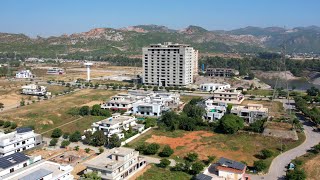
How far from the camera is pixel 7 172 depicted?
21984 mm

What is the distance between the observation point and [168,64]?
72062 millimetres

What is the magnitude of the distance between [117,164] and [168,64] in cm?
4954

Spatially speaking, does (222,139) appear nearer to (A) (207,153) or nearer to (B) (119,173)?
(A) (207,153)

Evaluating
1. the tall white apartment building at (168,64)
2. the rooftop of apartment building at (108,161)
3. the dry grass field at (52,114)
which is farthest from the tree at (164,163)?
the tall white apartment building at (168,64)

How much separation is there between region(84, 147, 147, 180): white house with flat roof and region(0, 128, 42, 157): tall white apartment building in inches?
357

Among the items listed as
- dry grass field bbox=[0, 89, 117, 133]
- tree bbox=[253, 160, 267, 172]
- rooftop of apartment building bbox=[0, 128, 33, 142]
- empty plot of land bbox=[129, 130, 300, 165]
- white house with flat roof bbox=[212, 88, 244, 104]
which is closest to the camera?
tree bbox=[253, 160, 267, 172]

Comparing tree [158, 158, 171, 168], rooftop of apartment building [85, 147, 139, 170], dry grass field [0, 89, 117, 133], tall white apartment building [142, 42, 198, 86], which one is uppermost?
tall white apartment building [142, 42, 198, 86]

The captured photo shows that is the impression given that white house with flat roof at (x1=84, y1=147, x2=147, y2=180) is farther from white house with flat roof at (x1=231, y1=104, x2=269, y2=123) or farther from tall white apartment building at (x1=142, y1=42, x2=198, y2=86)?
tall white apartment building at (x1=142, y1=42, x2=198, y2=86)

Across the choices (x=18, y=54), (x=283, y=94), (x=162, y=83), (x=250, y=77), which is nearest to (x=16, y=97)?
(x=162, y=83)

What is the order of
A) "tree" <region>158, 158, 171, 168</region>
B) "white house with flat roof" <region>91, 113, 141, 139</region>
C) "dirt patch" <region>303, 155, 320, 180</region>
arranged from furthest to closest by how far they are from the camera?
1. "white house with flat roof" <region>91, 113, 141, 139</region>
2. "tree" <region>158, 158, 171, 168</region>
3. "dirt patch" <region>303, 155, 320, 180</region>

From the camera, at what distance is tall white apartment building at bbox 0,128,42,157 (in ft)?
94.1

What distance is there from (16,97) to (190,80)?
37606 millimetres

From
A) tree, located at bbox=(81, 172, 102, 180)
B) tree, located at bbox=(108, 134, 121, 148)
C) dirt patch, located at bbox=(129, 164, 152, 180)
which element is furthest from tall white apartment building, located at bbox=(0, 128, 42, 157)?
dirt patch, located at bbox=(129, 164, 152, 180)

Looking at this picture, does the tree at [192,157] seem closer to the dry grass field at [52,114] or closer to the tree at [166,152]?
the tree at [166,152]
